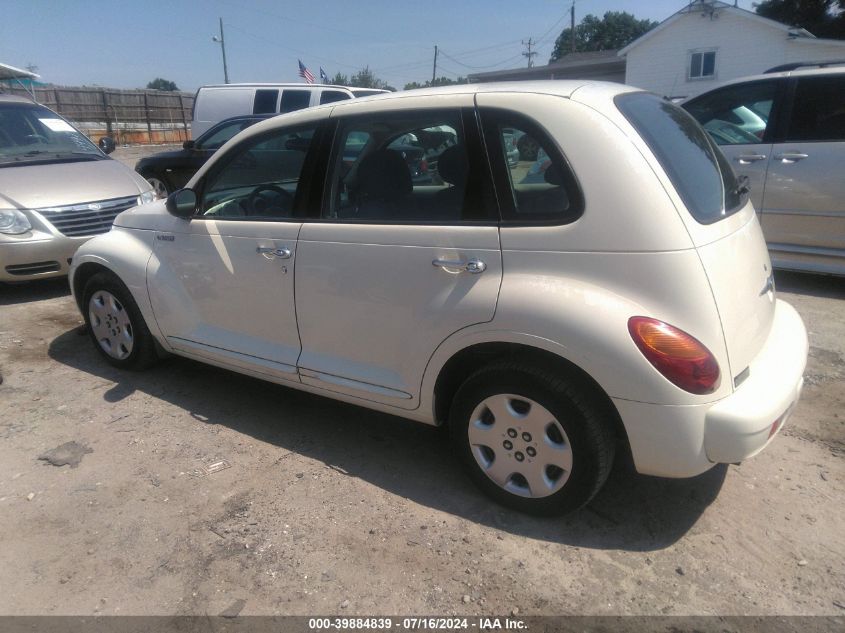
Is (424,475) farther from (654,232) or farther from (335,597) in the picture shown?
(654,232)

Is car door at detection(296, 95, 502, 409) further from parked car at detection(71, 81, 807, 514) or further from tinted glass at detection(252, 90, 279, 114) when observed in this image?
tinted glass at detection(252, 90, 279, 114)

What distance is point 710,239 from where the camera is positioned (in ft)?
8.26

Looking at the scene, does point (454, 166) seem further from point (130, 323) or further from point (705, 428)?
point (130, 323)

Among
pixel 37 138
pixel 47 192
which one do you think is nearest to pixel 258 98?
pixel 37 138

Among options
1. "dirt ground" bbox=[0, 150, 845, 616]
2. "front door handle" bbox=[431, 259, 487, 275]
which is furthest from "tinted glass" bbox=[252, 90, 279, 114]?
"front door handle" bbox=[431, 259, 487, 275]

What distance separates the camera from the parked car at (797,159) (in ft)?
17.9

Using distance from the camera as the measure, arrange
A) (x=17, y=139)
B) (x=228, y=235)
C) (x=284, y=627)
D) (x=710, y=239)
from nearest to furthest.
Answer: (x=284, y=627) < (x=710, y=239) < (x=228, y=235) < (x=17, y=139)

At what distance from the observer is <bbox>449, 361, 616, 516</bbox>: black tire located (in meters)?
2.52

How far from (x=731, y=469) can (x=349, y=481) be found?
1.91 m

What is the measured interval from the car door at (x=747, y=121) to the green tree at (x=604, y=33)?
80.4 meters

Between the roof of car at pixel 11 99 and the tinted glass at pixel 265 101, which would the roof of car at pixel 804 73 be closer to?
the roof of car at pixel 11 99

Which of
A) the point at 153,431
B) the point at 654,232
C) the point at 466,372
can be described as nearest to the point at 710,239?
the point at 654,232

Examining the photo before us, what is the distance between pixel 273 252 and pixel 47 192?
4103 mm

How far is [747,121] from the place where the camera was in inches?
236
